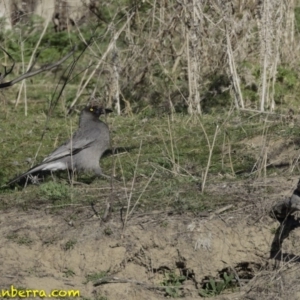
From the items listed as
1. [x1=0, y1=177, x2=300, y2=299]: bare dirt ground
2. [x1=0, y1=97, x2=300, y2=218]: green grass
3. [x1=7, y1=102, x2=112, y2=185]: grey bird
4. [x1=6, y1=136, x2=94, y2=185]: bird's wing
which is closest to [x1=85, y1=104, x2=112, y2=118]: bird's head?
[x1=7, y1=102, x2=112, y2=185]: grey bird

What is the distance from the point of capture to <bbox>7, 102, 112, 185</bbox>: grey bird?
10.3 metres

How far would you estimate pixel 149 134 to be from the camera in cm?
1173

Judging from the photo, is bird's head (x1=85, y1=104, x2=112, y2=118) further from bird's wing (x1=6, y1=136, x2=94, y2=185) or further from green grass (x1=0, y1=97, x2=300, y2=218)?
bird's wing (x1=6, y1=136, x2=94, y2=185)

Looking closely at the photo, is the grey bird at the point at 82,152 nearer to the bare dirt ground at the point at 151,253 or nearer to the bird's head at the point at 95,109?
the bird's head at the point at 95,109

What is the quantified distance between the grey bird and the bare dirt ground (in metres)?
2.10

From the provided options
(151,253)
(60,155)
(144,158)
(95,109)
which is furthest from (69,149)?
(151,253)

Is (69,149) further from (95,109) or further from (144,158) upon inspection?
(95,109)

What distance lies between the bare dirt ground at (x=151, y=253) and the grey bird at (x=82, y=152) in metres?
2.10

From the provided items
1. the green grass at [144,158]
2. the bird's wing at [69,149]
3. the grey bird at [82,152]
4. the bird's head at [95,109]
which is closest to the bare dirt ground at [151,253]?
the green grass at [144,158]

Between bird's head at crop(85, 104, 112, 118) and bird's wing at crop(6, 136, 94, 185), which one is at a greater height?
bird's head at crop(85, 104, 112, 118)

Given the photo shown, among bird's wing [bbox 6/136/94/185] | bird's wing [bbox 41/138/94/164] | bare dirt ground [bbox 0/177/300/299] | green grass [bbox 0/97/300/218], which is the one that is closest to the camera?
bare dirt ground [bbox 0/177/300/299]

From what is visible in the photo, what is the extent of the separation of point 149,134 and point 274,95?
92.7 inches

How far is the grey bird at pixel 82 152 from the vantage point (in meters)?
10.3

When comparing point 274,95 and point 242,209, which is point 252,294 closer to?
point 242,209
